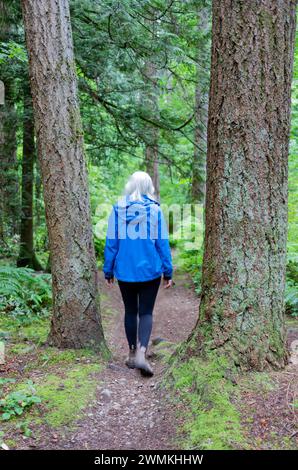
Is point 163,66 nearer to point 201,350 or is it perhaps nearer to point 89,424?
point 201,350

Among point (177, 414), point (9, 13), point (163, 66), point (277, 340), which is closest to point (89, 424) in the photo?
point (177, 414)

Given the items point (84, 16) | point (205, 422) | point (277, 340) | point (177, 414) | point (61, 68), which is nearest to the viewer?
point (205, 422)

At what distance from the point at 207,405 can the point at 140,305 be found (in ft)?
6.58

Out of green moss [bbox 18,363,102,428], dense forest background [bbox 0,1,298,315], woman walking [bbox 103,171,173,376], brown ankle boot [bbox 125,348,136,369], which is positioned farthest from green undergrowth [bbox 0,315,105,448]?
dense forest background [bbox 0,1,298,315]

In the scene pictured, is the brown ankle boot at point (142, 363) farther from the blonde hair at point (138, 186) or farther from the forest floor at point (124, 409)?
the blonde hair at point (138, 186)

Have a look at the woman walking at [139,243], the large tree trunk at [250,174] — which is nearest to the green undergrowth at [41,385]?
the woman walking at [139,243]

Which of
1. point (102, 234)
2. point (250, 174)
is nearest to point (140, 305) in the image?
point (250, 174)

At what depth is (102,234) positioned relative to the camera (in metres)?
15.9

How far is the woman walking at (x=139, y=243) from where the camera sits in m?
4.84

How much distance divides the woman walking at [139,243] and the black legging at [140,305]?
0.01m

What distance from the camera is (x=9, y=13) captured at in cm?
819

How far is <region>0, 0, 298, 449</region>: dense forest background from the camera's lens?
10.5 ft

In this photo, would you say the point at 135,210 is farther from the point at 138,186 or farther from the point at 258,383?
the point at 258,383

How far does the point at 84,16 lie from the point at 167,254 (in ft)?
17.1
